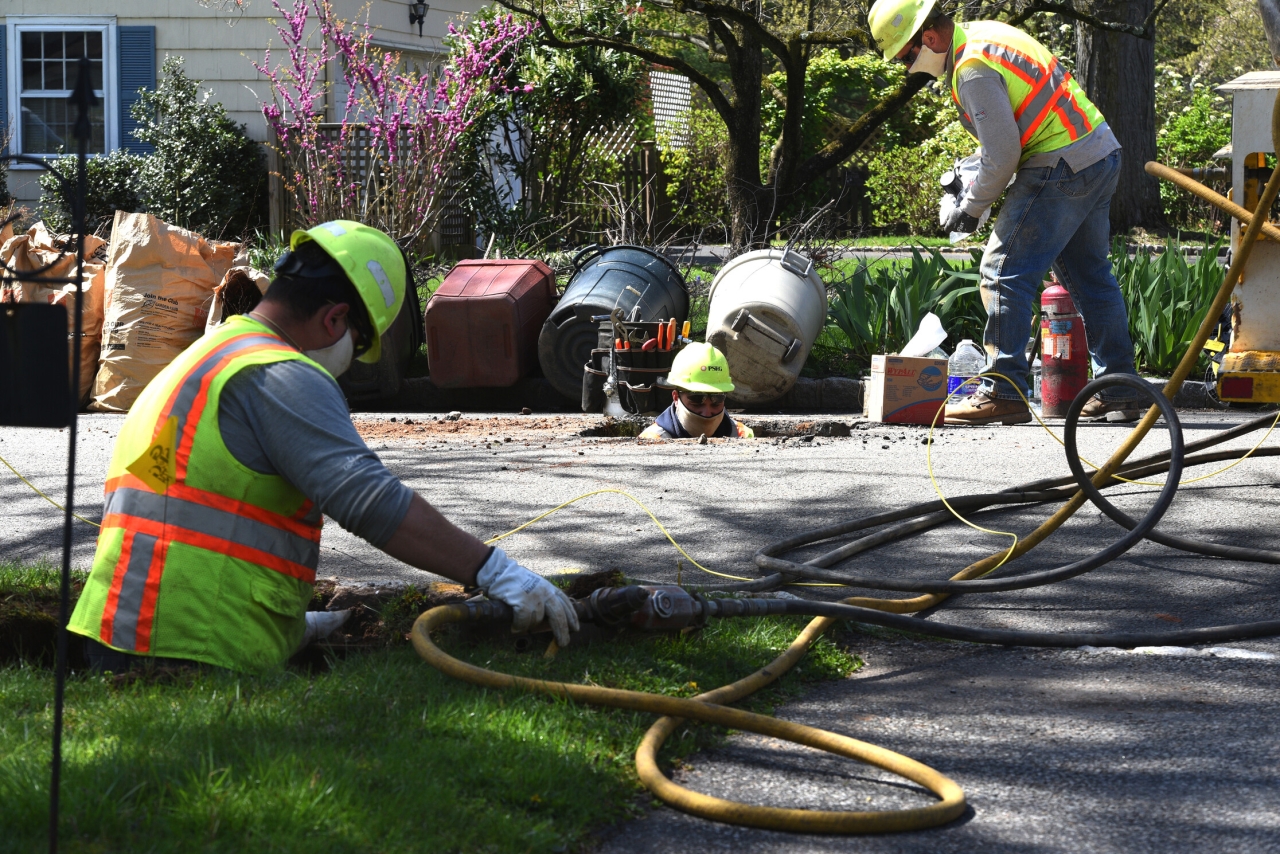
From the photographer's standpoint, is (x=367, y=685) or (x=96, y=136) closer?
(x=367, y=685)

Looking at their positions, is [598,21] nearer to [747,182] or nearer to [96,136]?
[747,182]

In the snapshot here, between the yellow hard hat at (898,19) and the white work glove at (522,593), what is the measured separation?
4.29 meters

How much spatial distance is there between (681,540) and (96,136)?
13.6 m

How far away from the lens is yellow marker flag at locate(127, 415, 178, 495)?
2904 mm

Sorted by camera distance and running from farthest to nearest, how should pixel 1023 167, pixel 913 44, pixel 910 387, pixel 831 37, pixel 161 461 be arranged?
pixel 831 37, pixel 910 387, pixel 1023 167, pixel 913 44, pixel 161 461

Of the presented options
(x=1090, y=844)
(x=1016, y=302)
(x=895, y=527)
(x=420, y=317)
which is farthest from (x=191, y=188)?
(x=1090, y=844)

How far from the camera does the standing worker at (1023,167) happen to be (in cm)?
636

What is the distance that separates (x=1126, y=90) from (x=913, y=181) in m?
5.98

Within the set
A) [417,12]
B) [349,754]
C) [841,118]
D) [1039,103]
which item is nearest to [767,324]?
[1039,103]

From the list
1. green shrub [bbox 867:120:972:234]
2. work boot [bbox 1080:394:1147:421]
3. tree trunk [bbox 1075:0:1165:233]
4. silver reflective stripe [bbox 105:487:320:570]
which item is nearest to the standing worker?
work boot [bbox 1080:394:1147:421]

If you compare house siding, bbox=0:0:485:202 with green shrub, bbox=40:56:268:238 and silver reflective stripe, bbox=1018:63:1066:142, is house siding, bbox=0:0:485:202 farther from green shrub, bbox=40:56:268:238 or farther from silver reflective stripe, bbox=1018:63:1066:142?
silver reflective stripe, bbox=1018:63:1066:142

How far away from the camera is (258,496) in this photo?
9.66 feet

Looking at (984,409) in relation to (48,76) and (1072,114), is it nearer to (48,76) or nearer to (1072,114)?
(1072,114)

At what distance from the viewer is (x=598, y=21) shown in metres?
14.3
